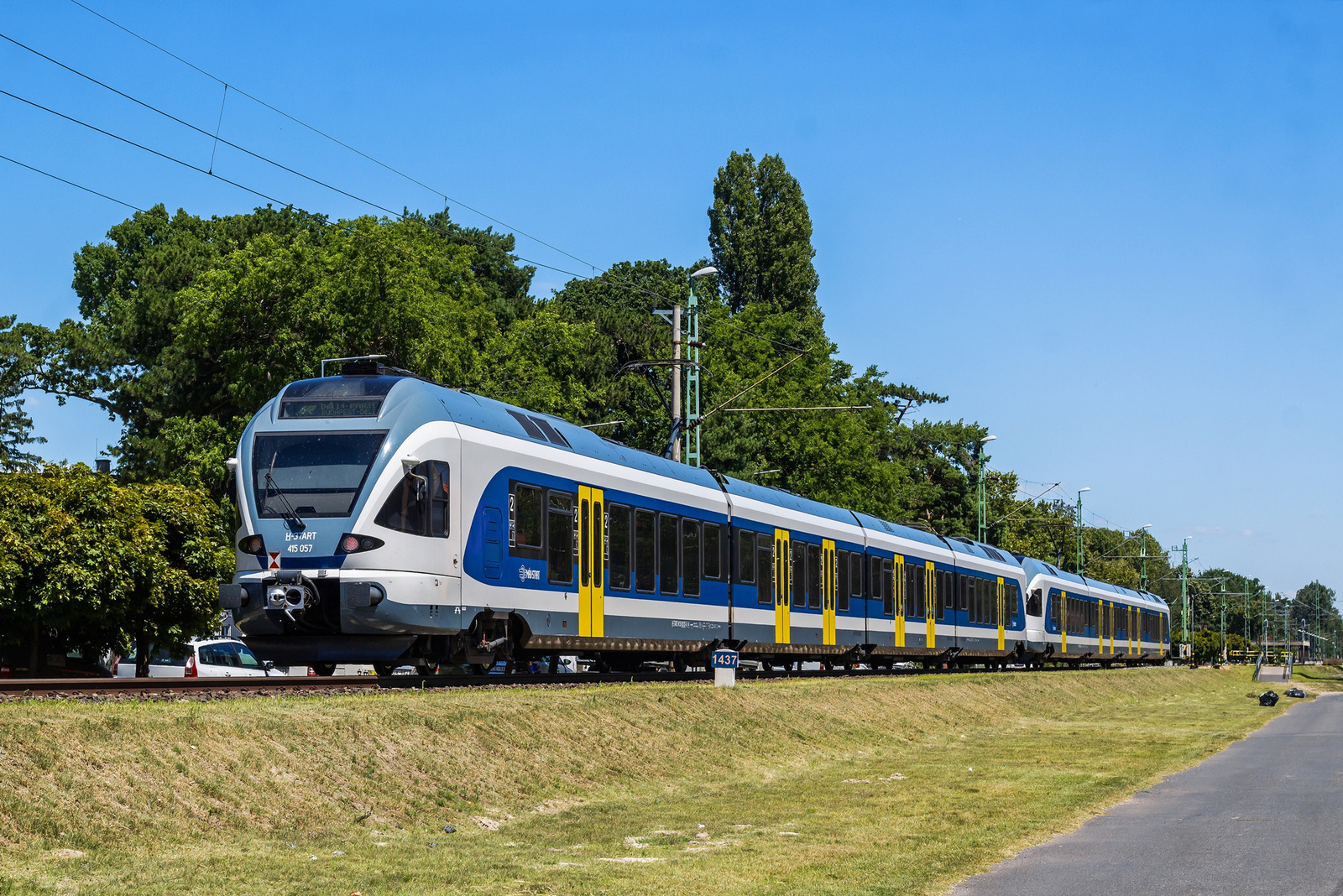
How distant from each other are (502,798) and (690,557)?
12638mm

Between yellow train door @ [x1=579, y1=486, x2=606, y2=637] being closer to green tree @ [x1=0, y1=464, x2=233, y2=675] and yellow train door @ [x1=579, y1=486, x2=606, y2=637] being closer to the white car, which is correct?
the white car

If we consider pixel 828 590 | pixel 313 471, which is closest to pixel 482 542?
pixel 313 471

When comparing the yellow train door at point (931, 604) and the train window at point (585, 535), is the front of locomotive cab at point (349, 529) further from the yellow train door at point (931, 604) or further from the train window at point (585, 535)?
the yellow train door at point (931, 604)

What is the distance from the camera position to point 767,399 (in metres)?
69.4

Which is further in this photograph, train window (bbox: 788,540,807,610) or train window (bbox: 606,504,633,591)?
train window (bbox: 788,540,807,610)

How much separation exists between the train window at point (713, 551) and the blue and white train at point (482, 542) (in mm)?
47

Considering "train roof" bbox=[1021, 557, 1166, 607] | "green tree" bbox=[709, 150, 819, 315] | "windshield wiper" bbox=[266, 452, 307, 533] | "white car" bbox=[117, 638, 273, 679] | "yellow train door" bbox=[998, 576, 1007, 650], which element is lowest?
"white car" bbox=[117, 638, 273, 679]

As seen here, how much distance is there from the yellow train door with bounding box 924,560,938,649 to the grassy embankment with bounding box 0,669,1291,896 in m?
18.8

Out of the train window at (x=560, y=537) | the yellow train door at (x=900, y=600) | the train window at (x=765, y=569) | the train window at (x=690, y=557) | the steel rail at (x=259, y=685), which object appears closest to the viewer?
the steel rail at (x=259, y=685)

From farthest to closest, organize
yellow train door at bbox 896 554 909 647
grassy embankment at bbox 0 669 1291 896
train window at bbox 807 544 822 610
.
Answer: yellow train door at bbox 896 554 909 647 < train window at bbox 807 544 822 610 < grassy embankment at bbox 0 669 1291 896

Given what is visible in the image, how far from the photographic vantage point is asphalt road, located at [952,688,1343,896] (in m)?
11.5

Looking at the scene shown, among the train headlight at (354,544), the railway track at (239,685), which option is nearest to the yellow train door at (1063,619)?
the railway track at (239,685)

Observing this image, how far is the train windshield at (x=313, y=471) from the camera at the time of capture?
1941 centimetres

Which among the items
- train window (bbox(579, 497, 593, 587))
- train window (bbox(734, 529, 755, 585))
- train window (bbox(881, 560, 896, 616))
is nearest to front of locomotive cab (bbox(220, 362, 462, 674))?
train window (bbox(579, 497, 593, 587))
